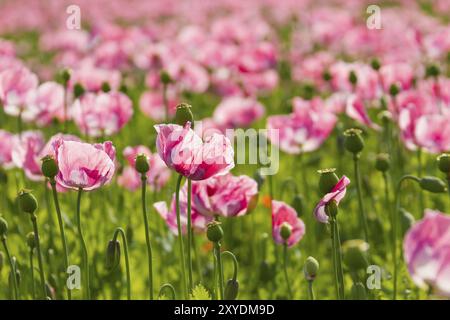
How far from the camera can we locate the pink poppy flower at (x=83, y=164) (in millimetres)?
1757

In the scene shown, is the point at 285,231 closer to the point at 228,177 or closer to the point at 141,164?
the point at 228,177

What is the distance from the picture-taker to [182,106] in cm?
188

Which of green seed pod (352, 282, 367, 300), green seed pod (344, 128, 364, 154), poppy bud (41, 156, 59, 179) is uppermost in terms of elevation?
green seed pod (344, 128, 364, 154)

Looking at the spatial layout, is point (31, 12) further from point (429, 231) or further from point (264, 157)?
point (429, 231)

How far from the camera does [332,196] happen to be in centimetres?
167

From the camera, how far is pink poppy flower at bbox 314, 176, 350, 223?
5.44 feet

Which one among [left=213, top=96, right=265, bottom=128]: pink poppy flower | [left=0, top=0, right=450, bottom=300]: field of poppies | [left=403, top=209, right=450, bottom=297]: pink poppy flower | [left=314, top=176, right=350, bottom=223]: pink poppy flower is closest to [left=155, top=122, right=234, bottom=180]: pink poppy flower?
[left=0, top=0, right=450, bottom=300]: field of poppies

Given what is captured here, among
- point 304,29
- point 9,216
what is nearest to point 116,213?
point 9,216

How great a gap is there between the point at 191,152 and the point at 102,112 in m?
1.16

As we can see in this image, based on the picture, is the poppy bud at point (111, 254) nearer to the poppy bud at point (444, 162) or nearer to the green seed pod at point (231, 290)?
the green seed pod at point (231, 290)

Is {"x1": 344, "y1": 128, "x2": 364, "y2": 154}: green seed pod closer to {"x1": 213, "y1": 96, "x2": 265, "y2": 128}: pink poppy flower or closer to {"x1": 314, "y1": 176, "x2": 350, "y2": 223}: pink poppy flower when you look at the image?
{"x1": 314, "y1": 176, "x2": 350, "y2": 223}: pink poppy flower

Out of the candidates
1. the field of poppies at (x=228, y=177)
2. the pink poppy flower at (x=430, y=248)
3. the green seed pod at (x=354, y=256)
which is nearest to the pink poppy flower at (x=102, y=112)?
the field of poppies at (x=228, y=177)

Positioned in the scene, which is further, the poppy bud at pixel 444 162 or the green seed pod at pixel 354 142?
the green seed pod at pixel 354 142

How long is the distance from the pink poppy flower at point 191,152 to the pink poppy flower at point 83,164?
0.42ft
